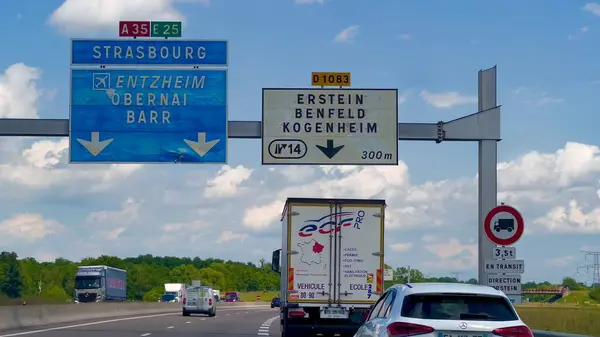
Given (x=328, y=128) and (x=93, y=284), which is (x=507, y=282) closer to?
(x=328, y=128)

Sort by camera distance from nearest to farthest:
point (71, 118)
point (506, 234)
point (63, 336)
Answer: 1. point (506, 234)
2. point (71, 118)
3. point (63, 336)

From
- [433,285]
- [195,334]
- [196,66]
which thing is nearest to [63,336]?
[195,334]

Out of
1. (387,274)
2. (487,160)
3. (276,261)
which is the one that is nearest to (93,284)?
(276,261)

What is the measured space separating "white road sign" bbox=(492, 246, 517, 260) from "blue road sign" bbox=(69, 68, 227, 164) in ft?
29.7

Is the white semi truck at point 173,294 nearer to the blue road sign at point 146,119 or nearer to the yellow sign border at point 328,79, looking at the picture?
the blue road sign at point 146,119

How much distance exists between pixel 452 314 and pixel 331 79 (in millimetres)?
15225

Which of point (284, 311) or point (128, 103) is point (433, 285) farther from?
point (128, 103)

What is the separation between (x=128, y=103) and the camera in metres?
27.4

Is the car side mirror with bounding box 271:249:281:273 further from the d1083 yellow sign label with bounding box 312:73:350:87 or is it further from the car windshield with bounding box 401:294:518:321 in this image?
the car windshield with bounding box 401:294:518:321

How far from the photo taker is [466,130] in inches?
1086

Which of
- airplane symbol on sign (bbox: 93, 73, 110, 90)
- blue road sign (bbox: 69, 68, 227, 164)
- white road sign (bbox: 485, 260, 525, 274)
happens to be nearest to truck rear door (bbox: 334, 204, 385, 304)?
blue road sign (bbox: 69, 68, 227, 164)

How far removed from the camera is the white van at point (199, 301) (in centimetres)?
6216

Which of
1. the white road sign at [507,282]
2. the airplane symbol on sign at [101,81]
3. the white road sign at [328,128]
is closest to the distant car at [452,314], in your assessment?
the white road sign at [507,282]

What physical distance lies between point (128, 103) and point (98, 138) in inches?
46.8
